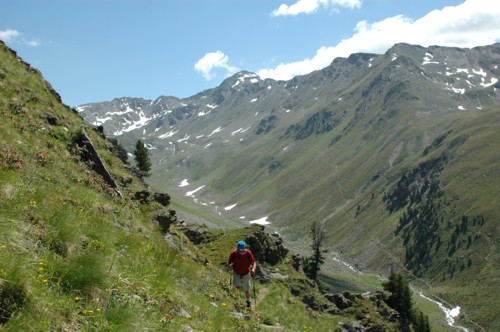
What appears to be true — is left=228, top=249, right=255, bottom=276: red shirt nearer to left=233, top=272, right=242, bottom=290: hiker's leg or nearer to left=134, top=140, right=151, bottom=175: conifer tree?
left=233, top=272, right=242, bottom=290: hiker's leg

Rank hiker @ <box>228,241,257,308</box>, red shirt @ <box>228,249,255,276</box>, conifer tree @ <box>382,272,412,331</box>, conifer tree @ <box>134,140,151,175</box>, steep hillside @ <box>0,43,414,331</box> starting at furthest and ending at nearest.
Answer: conifer tree @ <box>134,140,151,175</box>, conifer tree @ <box>382,272,412,331</box>, red shirt @ <box>228,249,255,276</box>, hiker @ <box>228,241,257,308</box>, steep hillside @ <box>0,43,414,331</box>

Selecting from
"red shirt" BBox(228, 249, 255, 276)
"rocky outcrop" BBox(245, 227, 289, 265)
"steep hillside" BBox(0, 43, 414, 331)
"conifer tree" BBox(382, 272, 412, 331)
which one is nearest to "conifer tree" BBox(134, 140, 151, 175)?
"rocky outcrop" BBox(245, 227, 289, 265)

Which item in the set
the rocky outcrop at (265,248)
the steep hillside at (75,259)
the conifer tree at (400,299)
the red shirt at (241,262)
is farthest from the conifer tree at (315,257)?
the red shirt at (241,262)

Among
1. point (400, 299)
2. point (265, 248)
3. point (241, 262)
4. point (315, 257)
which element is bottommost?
point (400, 299)

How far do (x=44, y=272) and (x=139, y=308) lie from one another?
2.03 m

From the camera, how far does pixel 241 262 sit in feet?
60.8

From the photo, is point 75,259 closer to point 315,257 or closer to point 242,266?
point 242,266

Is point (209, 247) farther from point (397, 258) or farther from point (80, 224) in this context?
point (397, 258)

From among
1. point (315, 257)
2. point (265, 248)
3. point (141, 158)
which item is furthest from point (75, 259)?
point (141, 158)

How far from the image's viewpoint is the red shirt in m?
18.5

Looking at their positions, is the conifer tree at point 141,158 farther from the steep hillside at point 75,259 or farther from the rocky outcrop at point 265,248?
the steep hillside at point 75,259

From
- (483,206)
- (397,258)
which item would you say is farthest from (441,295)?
(483,206)

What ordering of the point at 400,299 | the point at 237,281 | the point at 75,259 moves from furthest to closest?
1. the point at 400,299
2. the point at 237,281
3. the point at 75,259

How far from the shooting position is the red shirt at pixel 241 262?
18.5 metres
